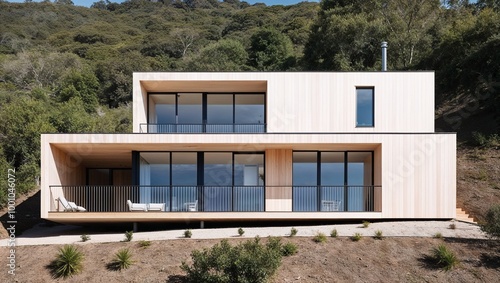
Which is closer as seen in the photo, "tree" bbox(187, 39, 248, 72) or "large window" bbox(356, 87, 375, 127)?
"large window" bbox(356, 87, 375, 127)

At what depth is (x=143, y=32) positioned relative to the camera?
83188mm

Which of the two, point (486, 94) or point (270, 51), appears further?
point (270, 51)

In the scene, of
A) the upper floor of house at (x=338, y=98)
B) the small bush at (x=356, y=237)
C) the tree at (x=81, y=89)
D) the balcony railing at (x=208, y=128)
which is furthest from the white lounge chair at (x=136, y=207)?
the tree at (x=81, y=89)

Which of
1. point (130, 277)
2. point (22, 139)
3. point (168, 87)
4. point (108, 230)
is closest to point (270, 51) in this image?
point (22, 139)

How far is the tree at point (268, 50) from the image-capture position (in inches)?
2168

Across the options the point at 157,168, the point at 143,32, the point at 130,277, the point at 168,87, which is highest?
the point at 143,32

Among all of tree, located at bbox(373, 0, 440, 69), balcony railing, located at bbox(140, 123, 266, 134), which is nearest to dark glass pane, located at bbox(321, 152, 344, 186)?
balcony railing, located at bbox(140, 123, 266, 134)

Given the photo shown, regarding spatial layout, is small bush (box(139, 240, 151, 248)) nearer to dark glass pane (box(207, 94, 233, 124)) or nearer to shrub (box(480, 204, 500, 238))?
dark glass pane (box(207, 94, 233, 124))

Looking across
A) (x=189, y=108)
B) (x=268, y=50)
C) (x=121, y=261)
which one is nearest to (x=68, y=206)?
(x=121, y=261)

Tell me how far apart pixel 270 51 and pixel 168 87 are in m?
32.4

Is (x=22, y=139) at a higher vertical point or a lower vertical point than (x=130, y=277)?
higher

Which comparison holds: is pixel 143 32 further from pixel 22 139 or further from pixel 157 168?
pixel 157 168

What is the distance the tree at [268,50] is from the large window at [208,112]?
28.6m

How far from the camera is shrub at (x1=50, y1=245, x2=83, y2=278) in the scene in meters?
17.8
